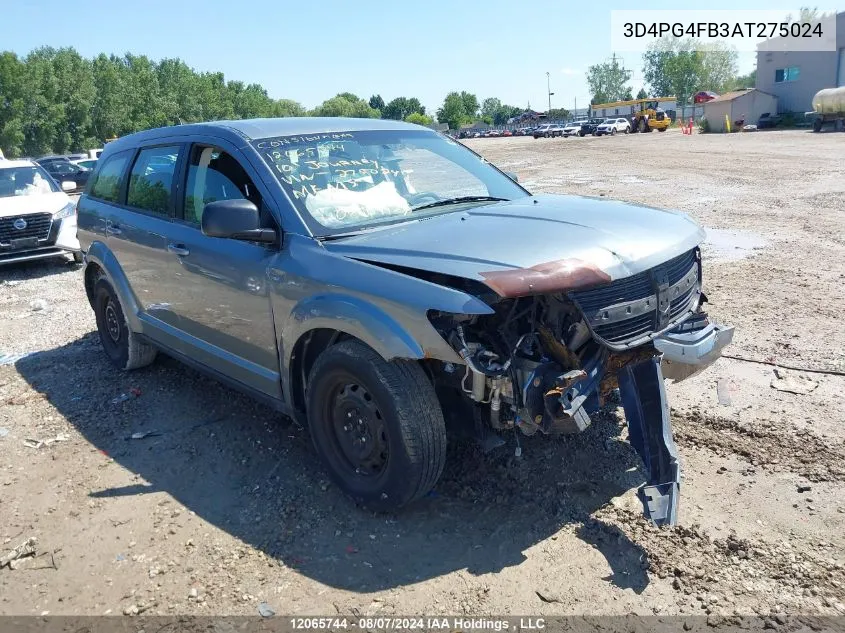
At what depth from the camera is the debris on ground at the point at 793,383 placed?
4.62 m

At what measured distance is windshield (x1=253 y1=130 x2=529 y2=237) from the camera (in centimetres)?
379

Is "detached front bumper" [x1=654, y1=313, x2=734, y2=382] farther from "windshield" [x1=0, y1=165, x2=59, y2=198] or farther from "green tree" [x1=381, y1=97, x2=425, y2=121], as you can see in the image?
"green tree" [x1=381, y1=97, x2=425, y2=121]

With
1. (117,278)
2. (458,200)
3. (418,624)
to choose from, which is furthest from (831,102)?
(418,624)

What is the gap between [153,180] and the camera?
4.98 m

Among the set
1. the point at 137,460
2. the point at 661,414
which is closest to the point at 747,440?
the point at 661,414

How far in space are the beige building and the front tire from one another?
53.4 meters

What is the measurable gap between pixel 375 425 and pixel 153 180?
2802 mm

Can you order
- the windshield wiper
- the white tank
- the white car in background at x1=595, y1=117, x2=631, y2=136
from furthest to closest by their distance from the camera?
1. the white car in background at x1=595, y1=117, x2=631, y2=136
2. the white tank
3. the windshield wiper

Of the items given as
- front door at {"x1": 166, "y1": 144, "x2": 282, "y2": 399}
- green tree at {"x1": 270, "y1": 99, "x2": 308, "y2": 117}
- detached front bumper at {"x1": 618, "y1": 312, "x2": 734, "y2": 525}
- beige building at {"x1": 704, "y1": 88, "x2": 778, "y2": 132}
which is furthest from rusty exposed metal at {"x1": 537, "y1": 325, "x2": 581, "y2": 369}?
green tree at {"x1": 270, "y1": 99, "x2": 308, "y2": 117}

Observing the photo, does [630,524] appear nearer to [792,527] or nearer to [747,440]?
[792,527]

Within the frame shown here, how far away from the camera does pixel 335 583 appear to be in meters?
3.07

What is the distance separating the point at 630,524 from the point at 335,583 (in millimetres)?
1432

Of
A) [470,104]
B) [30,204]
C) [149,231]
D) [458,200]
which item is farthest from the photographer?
[470,104]

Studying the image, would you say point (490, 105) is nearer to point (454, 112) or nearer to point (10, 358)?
point (454, 112)
